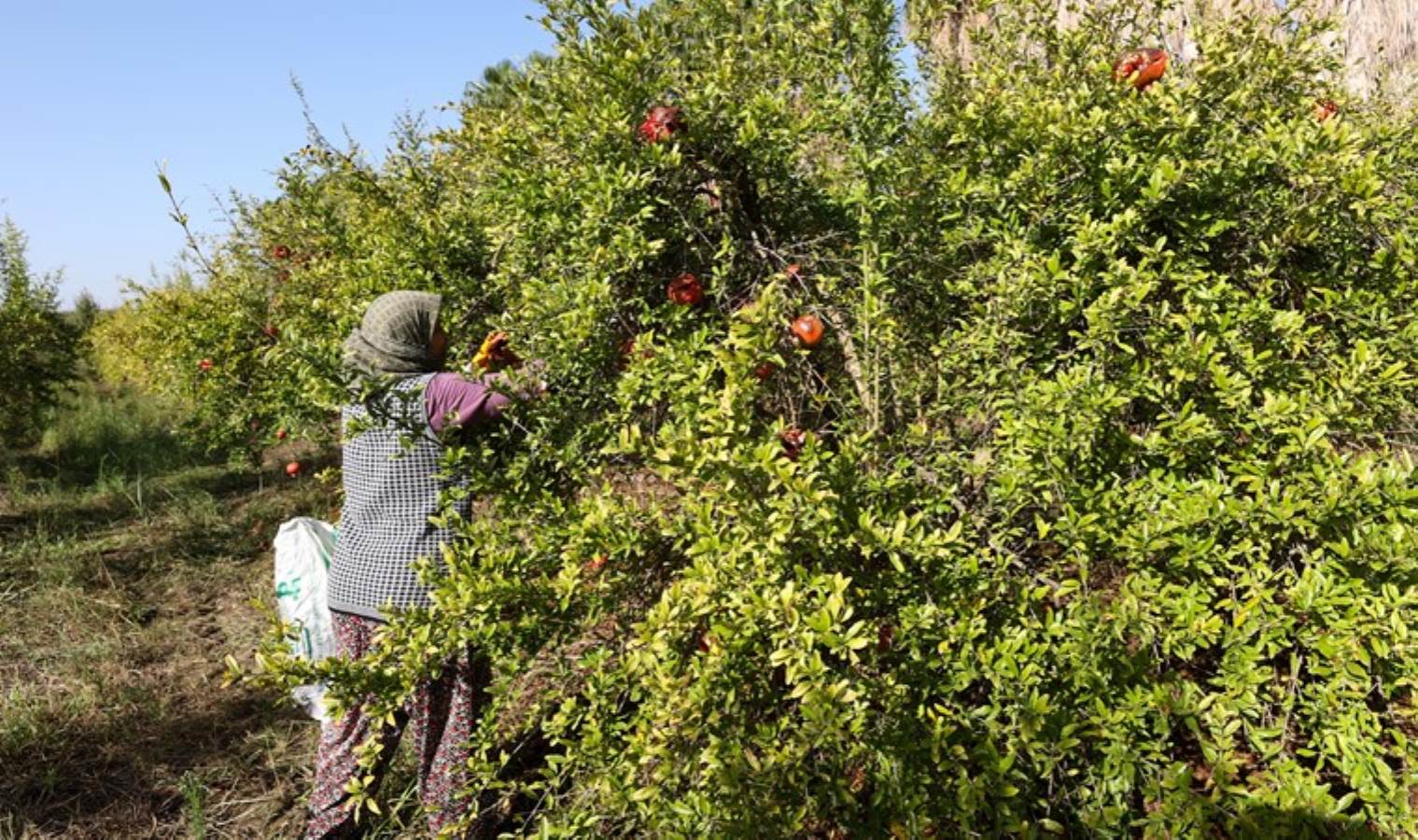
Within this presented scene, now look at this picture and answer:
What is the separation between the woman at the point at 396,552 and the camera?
2014 millimetres

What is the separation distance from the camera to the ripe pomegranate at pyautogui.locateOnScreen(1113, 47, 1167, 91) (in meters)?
2.00

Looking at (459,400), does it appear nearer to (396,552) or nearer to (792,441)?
(396,552)

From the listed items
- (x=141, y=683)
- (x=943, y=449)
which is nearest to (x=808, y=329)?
(x=943, y=449)

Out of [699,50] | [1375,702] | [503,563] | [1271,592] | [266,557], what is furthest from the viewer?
[266,557]

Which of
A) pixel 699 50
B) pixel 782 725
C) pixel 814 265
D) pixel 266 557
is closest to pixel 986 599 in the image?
pixel 782 725

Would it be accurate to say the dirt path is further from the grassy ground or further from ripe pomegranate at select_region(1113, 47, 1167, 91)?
ripe pomegranate at select_region(1113, 47, 1167, 91)

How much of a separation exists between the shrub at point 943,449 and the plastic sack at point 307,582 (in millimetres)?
799

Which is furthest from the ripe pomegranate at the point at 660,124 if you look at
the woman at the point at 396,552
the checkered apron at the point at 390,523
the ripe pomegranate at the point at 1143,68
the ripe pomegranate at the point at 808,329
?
the ripe pomegranate at the point at 1143,68

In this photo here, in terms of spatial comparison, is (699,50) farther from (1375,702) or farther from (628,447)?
(1375,702)

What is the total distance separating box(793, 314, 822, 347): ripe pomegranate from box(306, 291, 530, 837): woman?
771mm

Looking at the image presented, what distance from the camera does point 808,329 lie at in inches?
69.9

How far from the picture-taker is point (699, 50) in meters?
2.38

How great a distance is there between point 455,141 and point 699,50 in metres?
0.79

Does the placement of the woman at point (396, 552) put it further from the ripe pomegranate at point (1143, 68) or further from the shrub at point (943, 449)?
the ripe pomegranate at point (1143, 68)
